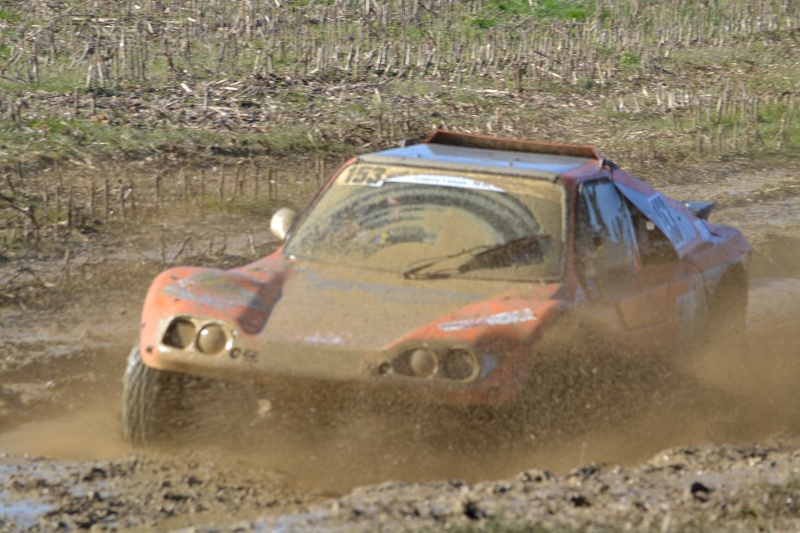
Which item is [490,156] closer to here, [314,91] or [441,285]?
[441,285]

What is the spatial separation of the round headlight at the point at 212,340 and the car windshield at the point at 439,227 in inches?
37.4

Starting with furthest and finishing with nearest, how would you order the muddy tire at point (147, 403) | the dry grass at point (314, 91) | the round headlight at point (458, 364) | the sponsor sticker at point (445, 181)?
the dry grass at point (314, 91)
the sponsor sticker at point (445, 181)
the muddy tire at point (147, 403)
the round headlight at point (458, 364)

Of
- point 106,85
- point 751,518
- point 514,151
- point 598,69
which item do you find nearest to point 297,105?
point 106,85

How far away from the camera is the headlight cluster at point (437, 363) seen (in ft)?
16.7

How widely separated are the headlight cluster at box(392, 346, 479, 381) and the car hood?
0.30ft

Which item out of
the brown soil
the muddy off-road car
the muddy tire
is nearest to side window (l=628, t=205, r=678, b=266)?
the muddy off-road car

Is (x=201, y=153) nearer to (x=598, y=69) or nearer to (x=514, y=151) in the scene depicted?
(x=514, y=151)

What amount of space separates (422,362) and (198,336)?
93cm

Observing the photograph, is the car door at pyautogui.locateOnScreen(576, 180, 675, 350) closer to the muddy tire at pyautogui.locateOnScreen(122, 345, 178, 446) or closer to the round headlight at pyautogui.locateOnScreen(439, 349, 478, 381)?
the round headlight at pyautogui.locateOnScreen(439, 349, 478, 381)

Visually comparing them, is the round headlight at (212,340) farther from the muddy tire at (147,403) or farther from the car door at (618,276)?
the car door at (618,276)

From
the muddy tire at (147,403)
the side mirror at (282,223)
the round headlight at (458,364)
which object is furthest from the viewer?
the side mirror at (282,223)

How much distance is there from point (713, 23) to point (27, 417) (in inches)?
682

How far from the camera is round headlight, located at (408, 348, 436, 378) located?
511 centimetres

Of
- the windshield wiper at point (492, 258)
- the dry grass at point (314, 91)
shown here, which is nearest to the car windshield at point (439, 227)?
the windshield wiper at point (492, 258)
